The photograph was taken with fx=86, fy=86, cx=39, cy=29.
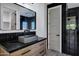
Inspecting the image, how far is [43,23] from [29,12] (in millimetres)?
269

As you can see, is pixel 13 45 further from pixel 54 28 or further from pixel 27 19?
pixel 54 28

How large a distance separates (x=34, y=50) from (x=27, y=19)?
0.47m

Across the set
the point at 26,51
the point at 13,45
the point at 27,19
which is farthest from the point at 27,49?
the point at 27,19

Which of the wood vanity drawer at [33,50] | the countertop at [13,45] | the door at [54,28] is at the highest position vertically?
the door at [54,28]

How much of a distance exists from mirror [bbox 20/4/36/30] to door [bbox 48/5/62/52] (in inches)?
9.6

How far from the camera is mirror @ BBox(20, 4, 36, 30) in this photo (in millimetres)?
1262

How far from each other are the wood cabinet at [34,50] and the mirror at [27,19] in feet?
0.87

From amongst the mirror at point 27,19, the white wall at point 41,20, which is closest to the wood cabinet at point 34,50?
the white wall at point 41,20

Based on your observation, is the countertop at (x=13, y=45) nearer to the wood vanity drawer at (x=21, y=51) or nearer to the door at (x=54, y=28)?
the wood vanity drawer at (x=21, y=51)

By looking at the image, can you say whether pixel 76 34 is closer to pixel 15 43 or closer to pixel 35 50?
pixel 35 50

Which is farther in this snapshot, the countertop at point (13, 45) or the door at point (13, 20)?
the door at point (13, 20)

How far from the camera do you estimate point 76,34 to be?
1.21 m

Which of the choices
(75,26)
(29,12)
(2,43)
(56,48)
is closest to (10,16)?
(29,12)

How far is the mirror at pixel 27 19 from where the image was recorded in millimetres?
1262
